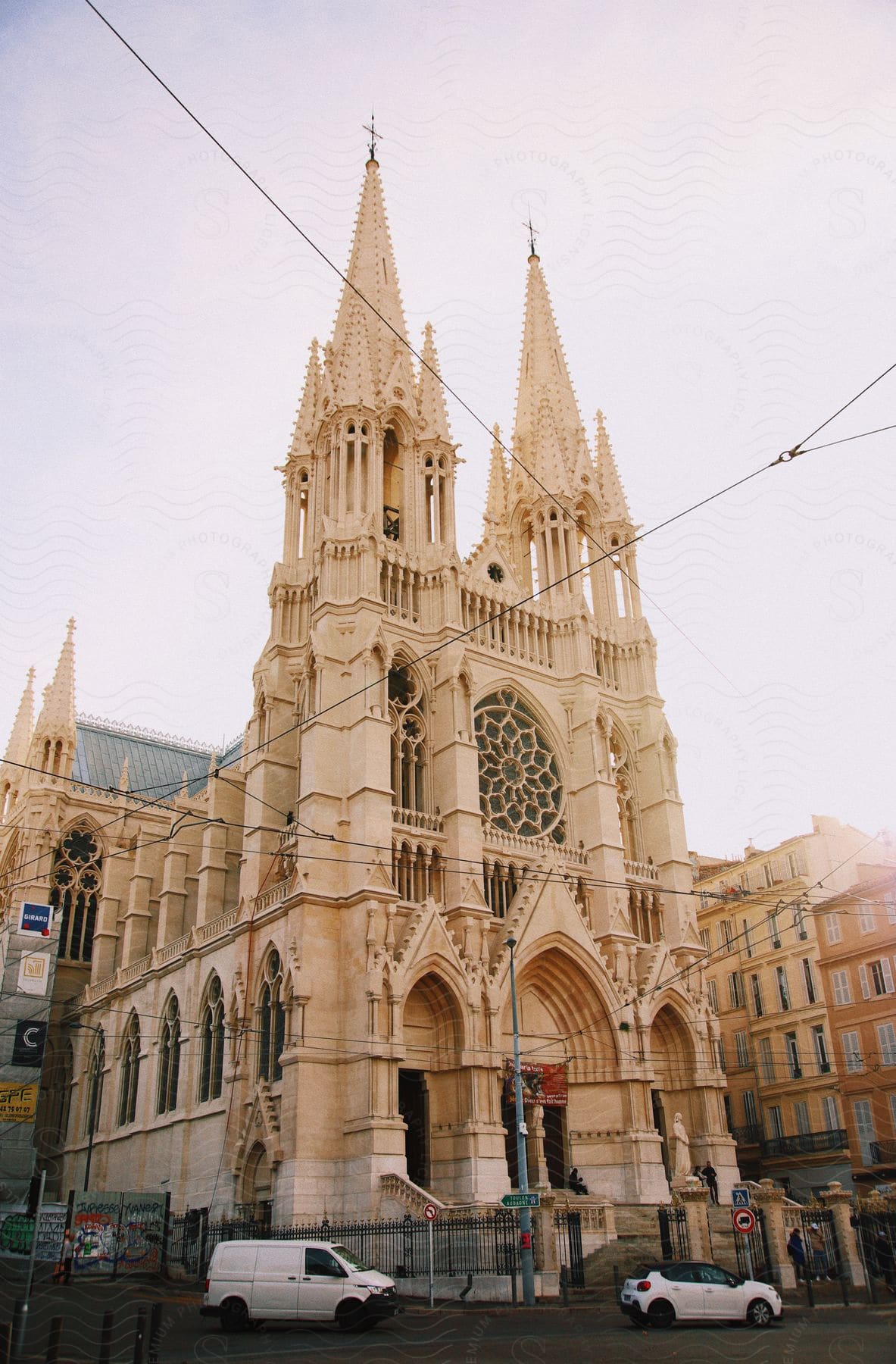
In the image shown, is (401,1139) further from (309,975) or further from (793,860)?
(793,860)

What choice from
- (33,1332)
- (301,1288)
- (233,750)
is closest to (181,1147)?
(301,1288)

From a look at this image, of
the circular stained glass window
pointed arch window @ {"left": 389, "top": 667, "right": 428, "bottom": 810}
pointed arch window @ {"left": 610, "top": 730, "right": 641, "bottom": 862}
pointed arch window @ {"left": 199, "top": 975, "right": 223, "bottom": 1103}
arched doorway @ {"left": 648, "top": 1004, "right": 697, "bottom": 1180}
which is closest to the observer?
pointed arch window @ {"left": 199, "top": 975, "right": 223, "bottom": 1103}

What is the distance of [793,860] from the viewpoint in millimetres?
44875

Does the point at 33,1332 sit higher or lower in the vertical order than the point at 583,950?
lower

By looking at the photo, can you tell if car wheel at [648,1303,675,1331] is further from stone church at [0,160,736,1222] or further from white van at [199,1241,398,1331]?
stone church at [0,160,736,1222]

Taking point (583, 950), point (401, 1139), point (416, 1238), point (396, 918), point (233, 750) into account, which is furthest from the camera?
point (233, 750)

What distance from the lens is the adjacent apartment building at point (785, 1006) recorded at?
4128cm

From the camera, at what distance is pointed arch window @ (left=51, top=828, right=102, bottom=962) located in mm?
51062

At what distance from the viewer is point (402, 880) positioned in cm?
3397

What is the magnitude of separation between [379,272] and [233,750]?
28.2 m

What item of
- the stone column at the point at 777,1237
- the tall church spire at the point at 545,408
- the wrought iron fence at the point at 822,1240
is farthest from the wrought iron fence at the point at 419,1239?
the tall church spire at the point at 545,408

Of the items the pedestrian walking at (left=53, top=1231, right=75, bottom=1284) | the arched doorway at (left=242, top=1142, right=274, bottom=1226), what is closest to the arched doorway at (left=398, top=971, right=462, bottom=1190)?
the arched doorway at (left=242, top=1142, right=274, bottom=1226)

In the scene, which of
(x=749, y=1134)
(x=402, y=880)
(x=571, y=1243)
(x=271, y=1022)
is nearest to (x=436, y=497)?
(x=402, y=880)

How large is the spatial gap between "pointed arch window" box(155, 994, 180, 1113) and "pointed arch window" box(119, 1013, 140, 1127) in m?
2.31
